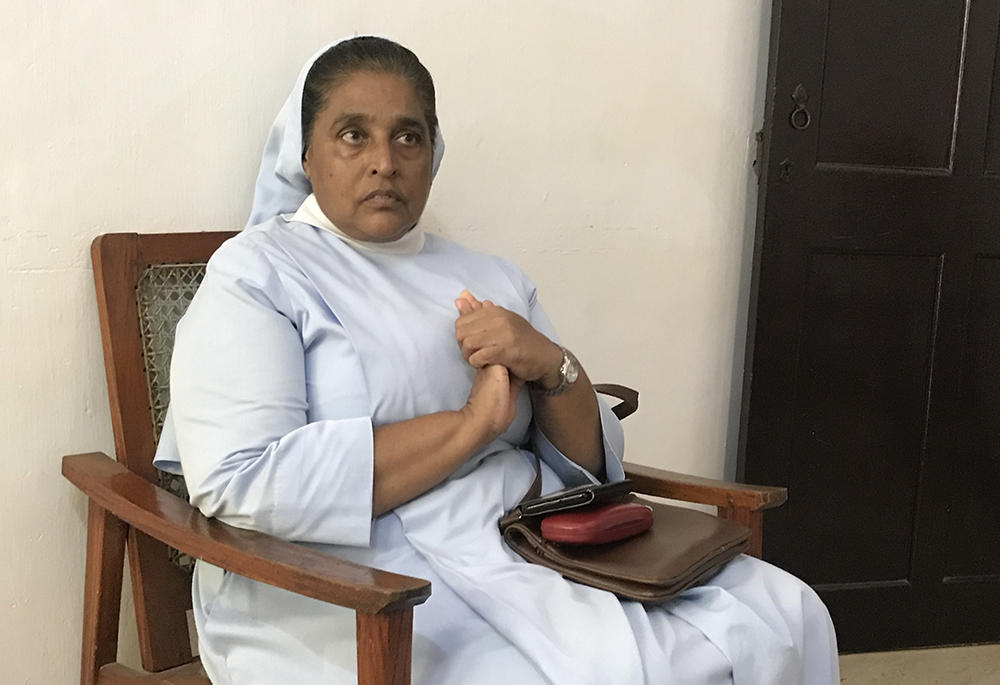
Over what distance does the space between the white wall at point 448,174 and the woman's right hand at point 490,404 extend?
0.55m

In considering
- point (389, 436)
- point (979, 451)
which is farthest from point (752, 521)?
point (979, 451)

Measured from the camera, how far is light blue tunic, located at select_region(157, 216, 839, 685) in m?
1.07

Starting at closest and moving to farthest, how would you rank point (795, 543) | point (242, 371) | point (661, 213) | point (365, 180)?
1. point (242, 371)
2. point (365, 180)
3. point (661, 213)
4. point (795, 543)

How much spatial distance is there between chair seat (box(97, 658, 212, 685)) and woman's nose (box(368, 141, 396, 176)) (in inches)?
29.8

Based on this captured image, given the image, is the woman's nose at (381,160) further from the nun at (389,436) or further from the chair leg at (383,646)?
the chair leg at (383,646)

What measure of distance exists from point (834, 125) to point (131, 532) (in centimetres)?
161

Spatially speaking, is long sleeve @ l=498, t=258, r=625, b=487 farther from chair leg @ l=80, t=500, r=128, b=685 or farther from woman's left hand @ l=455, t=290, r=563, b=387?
chair leg @ l=80, t=500, r=128, b=685

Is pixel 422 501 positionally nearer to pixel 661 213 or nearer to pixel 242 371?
pixel 242 371

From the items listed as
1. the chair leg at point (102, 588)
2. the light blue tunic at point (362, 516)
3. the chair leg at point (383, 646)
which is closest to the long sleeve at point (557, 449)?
the light blue tunic at point (362, 516)

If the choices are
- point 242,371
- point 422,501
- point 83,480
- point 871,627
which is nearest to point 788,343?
point 871,627

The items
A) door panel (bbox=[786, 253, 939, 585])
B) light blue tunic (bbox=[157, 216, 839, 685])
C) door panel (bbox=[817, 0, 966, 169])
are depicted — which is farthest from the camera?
door panel (bbox=[786, 253, 939, 585])

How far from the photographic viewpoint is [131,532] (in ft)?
4.44

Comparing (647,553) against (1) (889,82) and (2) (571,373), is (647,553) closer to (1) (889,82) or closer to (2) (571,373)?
(2) (571,373)

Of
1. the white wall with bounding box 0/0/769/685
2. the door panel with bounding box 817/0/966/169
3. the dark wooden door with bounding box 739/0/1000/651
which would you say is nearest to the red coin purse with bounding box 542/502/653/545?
the white wall with bounding box 0/0/769/685
